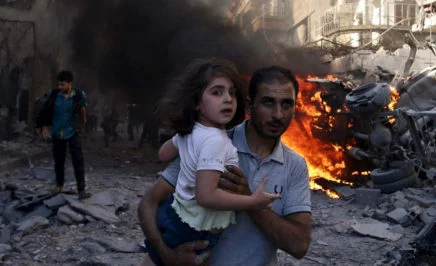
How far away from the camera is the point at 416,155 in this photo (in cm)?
813

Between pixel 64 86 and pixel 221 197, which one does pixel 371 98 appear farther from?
pixel 221 197

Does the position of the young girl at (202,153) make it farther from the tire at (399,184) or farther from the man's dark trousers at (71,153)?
the tire at (399,184)

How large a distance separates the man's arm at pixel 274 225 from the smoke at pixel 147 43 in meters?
14.1

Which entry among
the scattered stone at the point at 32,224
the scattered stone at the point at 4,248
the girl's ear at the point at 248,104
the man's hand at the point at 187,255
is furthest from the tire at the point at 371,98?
the man's hand at the point at 187,255

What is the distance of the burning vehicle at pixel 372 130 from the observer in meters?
8.18

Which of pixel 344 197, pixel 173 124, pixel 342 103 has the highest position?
pixel 173 124

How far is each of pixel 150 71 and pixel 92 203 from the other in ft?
33.2

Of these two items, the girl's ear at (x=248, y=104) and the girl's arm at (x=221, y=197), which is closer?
the girl's arm at (x=221, y=197)

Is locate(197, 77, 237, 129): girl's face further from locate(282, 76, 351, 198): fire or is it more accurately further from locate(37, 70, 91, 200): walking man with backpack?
locate(282, 76, 351, 198): fire

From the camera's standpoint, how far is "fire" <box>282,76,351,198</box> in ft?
36.7

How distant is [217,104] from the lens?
1.67m

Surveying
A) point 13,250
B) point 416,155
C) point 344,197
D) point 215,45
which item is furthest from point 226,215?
point 215,45

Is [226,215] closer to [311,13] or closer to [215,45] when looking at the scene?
[215,45]

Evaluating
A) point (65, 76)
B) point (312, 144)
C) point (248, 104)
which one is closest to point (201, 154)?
point (248, 104)
